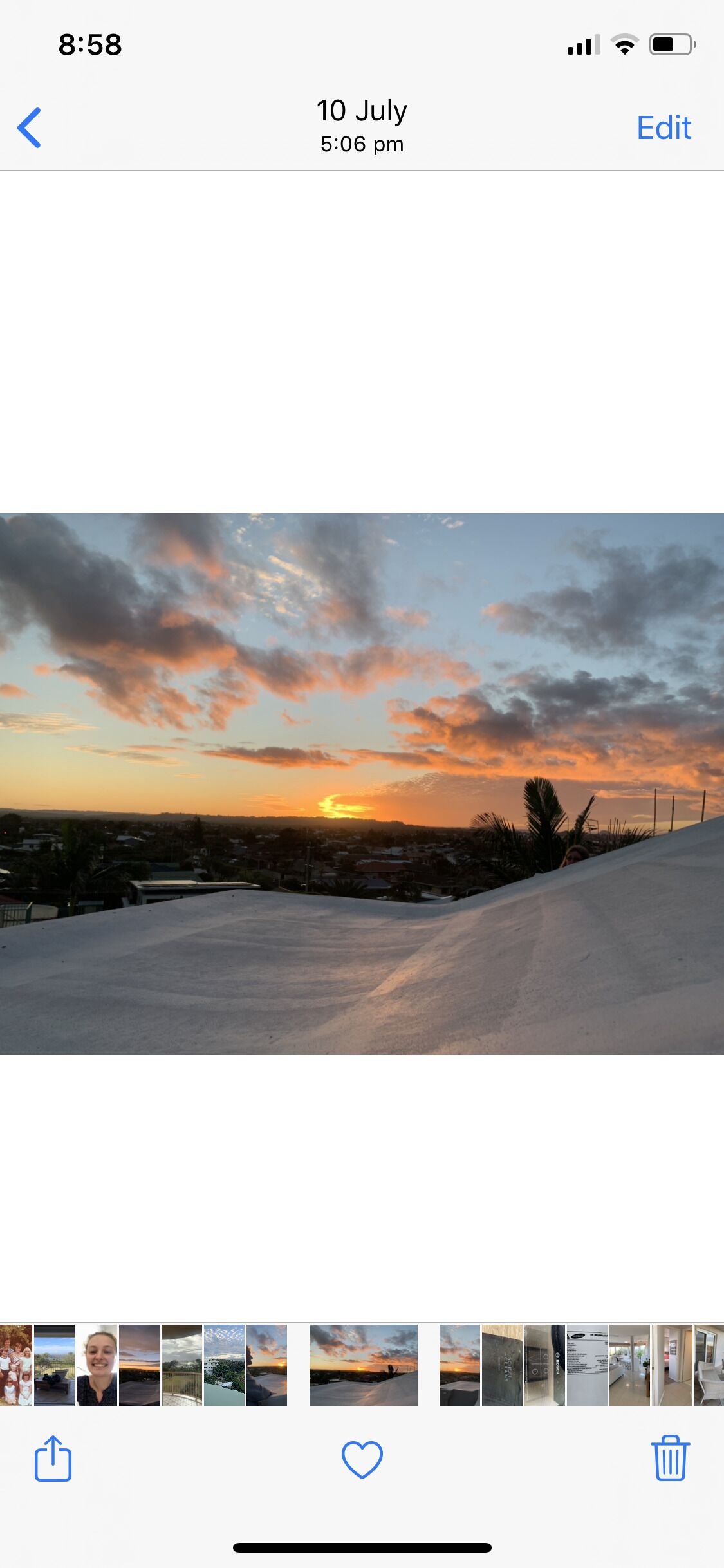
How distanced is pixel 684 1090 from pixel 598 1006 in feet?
2.53

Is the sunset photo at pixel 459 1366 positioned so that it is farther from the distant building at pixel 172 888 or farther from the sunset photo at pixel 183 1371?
the distant building at pixel 172 888

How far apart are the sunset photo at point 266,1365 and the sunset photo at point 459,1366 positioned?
0.29 meters

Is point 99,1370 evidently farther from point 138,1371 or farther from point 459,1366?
point 459,1366

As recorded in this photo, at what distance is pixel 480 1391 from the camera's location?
4.46ft

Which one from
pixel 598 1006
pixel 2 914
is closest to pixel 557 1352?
pixel 598 1006

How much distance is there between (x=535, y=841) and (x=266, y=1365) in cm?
985
